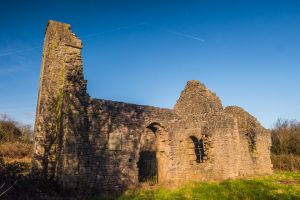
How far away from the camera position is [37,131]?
11781 mm

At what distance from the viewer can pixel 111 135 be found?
39.0 feet

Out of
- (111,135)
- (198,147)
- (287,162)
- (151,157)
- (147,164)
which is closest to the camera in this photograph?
(111,135)

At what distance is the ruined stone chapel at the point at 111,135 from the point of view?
36.0 ft

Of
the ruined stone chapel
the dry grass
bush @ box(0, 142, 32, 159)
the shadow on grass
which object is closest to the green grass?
the shadow on grass

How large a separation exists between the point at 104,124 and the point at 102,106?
0.86 metres

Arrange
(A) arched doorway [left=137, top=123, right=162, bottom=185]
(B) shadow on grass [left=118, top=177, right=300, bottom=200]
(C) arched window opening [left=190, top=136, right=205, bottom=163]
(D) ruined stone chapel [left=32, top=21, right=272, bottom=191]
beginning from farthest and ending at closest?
(A) arched doorway [left=137, top=123, right=162, bottom=185]
(C) arched window opening [left=190, top=136, right=205, bottom=163]
(D) ruined stone chapel [left=32, top=21, right=272, bottom=191]
(B) shadow on grass [left=118, top=177, right=300, bottom=200]

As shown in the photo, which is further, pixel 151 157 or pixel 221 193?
pixel 151 157

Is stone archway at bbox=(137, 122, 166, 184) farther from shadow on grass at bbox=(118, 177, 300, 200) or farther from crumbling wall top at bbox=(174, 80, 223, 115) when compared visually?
shadow on grass at bbox=(118, 177, 300, 200)

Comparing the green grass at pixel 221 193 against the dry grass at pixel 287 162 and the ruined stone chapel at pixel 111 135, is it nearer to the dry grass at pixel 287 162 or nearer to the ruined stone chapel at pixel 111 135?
the ruined stone chapel at pixel 111 135

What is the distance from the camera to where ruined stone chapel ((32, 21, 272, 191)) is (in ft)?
36.0

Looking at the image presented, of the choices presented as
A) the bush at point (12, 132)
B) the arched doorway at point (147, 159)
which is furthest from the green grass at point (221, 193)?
the bush at point (12, 132)

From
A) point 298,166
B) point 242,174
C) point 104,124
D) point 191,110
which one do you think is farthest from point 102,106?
point 298,166

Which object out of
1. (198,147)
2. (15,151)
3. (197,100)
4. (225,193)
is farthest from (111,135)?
(15,151)

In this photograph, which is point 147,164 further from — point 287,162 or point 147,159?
point 287,162
